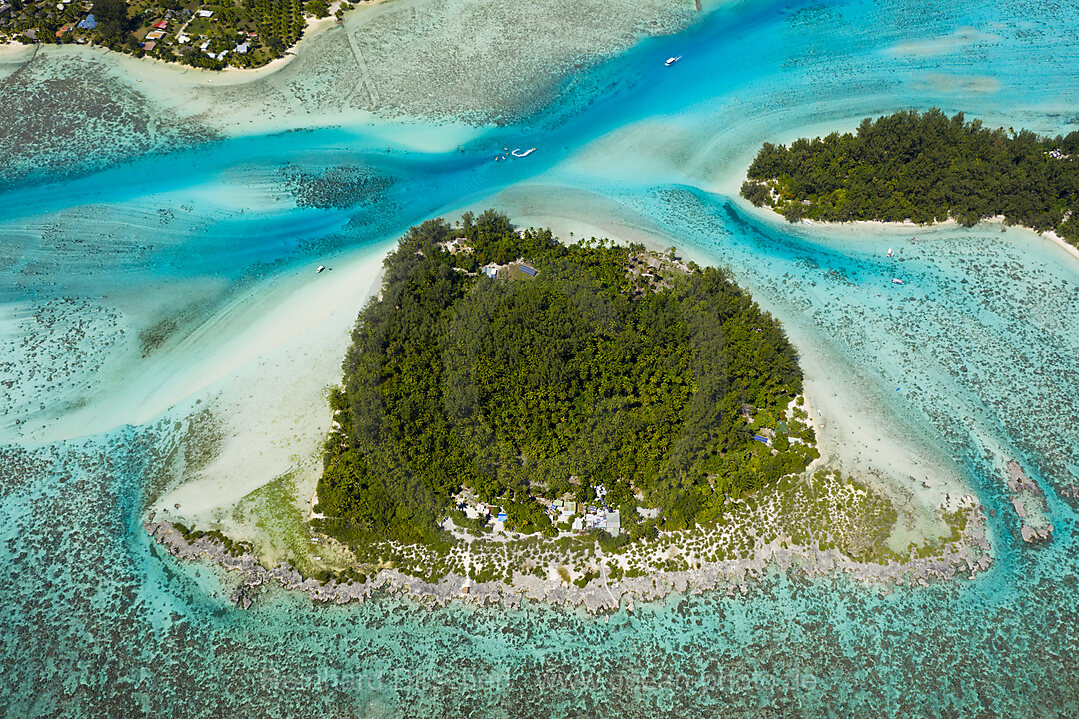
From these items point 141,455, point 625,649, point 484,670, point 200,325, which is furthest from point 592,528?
point 200,325

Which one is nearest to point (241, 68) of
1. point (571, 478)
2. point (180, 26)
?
point (180, 26)

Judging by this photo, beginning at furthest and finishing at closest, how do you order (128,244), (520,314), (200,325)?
(128,244) → (200,325) → (520,314)

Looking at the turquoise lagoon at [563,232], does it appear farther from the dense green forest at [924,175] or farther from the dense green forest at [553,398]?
the dense green forest at [553,398]

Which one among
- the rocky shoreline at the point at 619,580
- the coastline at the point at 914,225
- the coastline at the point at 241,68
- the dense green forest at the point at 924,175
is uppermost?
the coastline at the point at 241,68

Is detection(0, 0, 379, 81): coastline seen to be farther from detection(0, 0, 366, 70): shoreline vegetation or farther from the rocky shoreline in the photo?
the rocky shoreline

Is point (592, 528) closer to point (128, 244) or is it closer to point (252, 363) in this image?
point (252, 363)

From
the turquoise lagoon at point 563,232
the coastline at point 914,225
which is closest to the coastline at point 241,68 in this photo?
the turquoise lagoon at point 563,232
